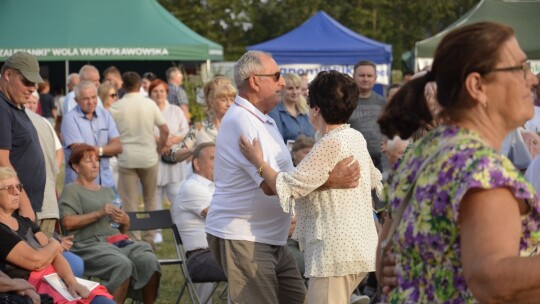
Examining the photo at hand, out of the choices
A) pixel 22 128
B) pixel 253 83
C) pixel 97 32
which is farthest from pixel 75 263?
pixel 97 32

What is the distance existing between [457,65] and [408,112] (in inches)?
8.2

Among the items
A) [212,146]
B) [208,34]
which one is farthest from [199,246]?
[208,34]

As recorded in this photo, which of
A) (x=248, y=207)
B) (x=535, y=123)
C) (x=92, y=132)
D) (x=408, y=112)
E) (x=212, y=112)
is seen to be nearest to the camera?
(x=408, y=112)

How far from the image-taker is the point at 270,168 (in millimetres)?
4750

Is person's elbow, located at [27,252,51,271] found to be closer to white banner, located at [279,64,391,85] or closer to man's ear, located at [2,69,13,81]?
man's ear, located at [2,69,13,81]

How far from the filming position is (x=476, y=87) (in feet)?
7.84

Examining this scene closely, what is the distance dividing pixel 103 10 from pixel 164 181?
34.3ft

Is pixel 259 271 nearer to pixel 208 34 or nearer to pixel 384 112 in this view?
pixel 384 112

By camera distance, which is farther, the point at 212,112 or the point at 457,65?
the point at 212,112

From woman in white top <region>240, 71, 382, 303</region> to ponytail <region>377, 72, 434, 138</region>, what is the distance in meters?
2.18

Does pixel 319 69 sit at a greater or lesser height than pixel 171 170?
greater

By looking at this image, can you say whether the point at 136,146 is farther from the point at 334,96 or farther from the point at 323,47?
the point at 323,47

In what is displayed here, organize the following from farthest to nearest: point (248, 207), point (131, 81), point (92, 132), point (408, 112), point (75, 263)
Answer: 1. point (131, 81)
2. point (92, 132)
3. point (75, 263)
4. point (248, 207)
5. point (408, 112)

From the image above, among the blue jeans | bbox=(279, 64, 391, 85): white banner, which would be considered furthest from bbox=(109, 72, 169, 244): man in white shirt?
bbox=(279, 64, 391, 85): white banner
